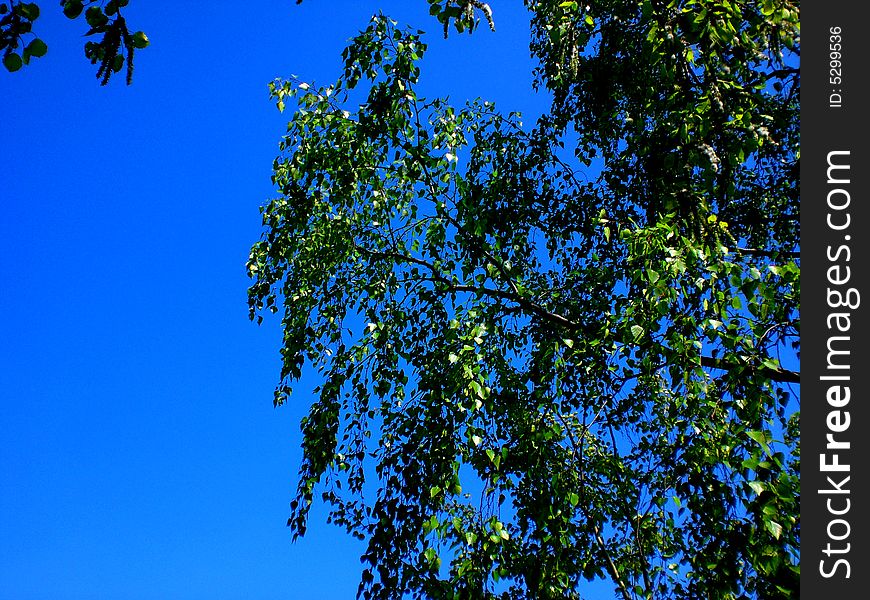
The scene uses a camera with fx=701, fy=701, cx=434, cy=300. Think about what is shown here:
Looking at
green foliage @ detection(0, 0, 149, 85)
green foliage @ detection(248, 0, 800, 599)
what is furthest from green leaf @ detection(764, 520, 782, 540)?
green foliage @ detection(0, 0, 149, 85)

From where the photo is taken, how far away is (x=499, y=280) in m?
7.16

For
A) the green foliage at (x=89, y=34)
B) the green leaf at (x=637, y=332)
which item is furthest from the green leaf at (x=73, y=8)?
the green leaf at (x=637, y=332)

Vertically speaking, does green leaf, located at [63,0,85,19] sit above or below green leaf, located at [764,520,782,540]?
above

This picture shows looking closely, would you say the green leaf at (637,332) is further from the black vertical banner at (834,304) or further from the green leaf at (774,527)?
the green leaf at (774,527)

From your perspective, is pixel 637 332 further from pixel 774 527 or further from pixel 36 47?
pixel 36 47

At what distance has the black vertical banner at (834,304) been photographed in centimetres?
351

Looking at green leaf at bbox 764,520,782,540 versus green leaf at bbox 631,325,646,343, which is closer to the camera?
green leaf at bbox 764,520,782,540

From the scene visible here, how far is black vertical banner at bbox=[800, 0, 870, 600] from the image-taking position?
3.51m

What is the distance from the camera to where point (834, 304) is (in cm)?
375

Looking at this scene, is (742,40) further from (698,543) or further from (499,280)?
(698,543)

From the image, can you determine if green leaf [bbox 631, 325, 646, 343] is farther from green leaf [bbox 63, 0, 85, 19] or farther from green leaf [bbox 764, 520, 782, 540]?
green leaf [bbox 63, 0, 85, 19]

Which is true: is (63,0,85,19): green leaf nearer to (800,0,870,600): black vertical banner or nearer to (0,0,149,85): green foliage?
(0,0,149,85): green foliage

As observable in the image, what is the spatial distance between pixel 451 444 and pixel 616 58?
4961 millimetres

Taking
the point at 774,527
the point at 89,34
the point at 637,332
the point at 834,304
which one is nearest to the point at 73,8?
the point at 89,34
